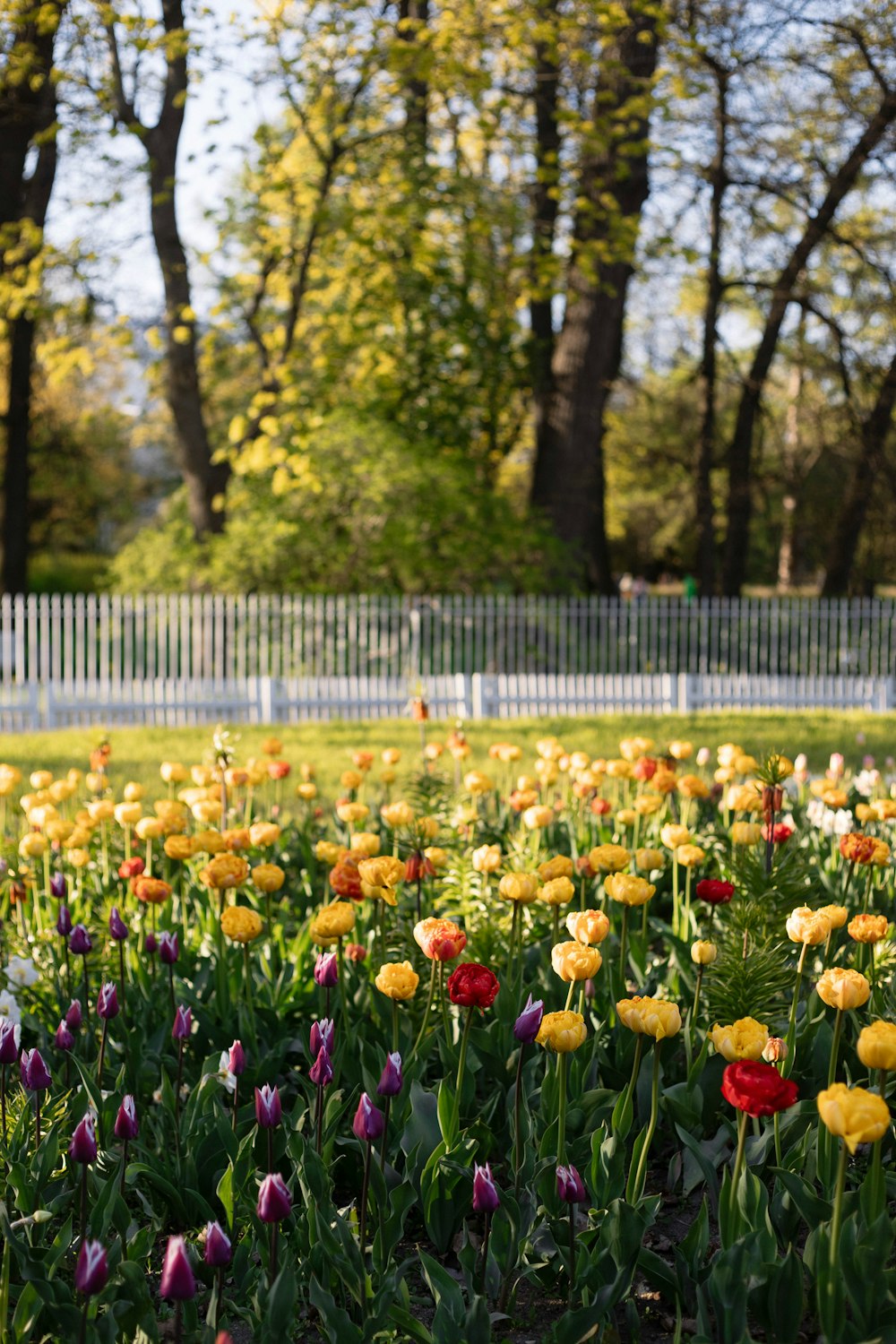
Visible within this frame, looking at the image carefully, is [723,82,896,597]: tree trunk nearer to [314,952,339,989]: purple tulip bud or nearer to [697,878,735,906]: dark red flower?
[697,878,735,906]: dark red flower

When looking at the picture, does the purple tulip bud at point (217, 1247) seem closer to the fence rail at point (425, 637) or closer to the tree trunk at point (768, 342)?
the fence rail at point (425, 637)

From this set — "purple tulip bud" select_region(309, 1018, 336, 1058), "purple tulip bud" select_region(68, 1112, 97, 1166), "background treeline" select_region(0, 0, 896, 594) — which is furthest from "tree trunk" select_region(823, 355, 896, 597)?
"purple tulip bud" select_region(68, 1112, 97, 1166)

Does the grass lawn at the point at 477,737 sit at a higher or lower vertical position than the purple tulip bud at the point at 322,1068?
lower

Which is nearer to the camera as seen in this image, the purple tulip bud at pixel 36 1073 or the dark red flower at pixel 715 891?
the purple tulip bud at pixel 36 1073

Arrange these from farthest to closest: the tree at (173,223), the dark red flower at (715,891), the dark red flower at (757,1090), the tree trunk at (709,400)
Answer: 1. the tree trunk at (709,400)
2. the tree at (173,223)
3. the dark red flower at (715,891)
4. the dark red flower at (757,1090)

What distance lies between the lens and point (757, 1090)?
1.85 meters

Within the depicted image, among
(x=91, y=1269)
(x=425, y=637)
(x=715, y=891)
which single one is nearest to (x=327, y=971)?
(x=91, y=1269)

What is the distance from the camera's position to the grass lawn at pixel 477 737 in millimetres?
9891

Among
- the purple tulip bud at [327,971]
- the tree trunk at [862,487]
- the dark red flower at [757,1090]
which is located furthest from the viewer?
the tree trunk at [862,487]

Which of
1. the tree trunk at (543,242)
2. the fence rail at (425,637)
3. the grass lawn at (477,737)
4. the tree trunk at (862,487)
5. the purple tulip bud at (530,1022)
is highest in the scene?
the tree trunk at (543,242)

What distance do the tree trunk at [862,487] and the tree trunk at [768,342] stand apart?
5.01 ft

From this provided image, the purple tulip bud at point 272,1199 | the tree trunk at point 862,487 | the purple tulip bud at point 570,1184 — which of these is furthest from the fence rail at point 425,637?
the purple tulip bud at point 272,1199

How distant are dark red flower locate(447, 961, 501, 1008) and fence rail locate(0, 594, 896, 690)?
1167 centimetres

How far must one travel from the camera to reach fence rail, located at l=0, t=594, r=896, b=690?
46.1 ft
